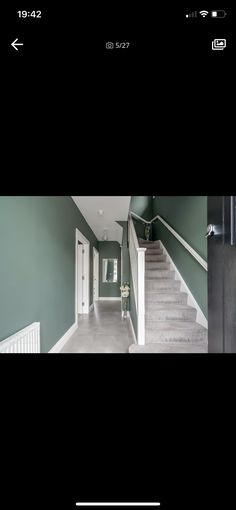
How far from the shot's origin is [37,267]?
1554 mm

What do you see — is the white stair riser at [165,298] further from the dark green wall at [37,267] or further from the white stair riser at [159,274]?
the dark green wall at [37,267]

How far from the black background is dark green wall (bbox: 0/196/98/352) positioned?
45cm

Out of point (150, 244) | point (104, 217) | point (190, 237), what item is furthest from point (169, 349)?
point (150, 244)
